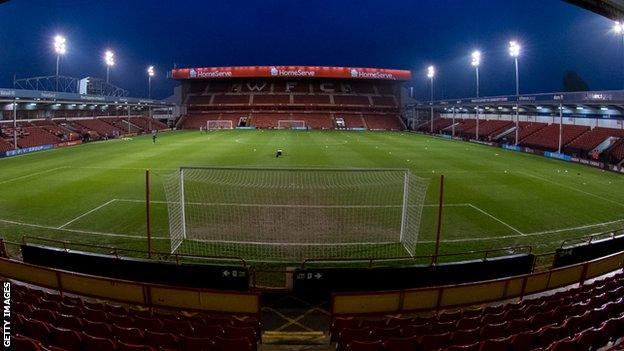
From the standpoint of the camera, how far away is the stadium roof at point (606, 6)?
11872 mm

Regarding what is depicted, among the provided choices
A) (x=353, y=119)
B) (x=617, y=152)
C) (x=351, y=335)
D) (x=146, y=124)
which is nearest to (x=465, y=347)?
(x=351, y=335)

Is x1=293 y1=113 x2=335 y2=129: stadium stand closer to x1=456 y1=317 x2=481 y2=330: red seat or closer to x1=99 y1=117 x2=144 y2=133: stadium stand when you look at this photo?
x1=99 y1=117 x2=144 y2=133: stadium stand

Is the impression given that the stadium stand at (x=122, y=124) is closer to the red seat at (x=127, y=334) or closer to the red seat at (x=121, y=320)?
the red seat at (x=121, y=320)

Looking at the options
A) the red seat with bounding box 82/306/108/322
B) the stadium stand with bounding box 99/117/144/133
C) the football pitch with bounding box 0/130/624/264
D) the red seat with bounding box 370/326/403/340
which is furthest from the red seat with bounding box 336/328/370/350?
the stadium stand with bounding box 99/117/144/133

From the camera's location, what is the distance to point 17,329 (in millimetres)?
6973

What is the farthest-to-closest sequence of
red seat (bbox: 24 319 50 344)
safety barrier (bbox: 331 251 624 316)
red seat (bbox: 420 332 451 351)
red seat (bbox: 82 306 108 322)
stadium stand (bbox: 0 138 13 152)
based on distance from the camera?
stadium stand (bbox: 0 138 13 152)
safety barrier (bbox: 331 251 624 316)
red seat (bbox: 82 306 108 322)
red seat (bbox: 420 332 451 351)
red seat (bbox: 24 319 50 344)

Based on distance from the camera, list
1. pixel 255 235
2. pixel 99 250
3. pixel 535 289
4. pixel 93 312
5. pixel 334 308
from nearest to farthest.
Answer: pixel 93 312 → pixel 334 308 → pixel 535 289 → pixel 99 250 → pixel 255 235

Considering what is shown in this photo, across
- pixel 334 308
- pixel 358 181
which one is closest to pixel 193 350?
pixel 334 308

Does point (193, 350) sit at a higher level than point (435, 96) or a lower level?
lower

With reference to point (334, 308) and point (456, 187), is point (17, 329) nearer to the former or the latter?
point (334, 308)

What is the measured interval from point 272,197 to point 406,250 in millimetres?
9542

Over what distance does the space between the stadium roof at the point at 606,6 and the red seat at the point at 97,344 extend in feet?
46.3

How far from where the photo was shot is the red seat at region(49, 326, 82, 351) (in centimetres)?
658

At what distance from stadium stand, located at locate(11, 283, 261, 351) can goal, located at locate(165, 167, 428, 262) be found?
6.36 meters
